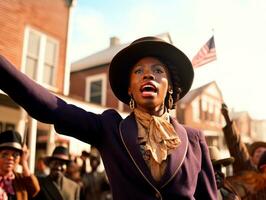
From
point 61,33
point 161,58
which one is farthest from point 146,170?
point 61,33

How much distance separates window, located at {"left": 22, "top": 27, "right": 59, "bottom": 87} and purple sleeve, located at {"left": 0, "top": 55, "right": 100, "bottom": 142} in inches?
360

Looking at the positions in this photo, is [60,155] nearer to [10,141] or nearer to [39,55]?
[10,141]

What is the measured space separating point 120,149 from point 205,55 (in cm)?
683

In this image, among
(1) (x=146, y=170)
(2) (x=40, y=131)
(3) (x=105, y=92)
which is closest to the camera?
(1) (x=146, y=170)

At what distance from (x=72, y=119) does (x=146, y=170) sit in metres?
0.47

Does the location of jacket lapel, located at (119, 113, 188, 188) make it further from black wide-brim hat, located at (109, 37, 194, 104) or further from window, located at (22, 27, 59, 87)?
window, located at (22, 27, 59, 87)

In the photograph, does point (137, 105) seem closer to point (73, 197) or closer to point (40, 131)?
point (73, 197)

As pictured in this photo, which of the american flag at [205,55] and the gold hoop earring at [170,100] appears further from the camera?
the american flag at [205,55]

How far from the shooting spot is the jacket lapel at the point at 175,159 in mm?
1996

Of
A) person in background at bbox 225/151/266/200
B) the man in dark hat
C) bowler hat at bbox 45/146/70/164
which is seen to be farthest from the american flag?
person in background at bbox 225/151/266/200

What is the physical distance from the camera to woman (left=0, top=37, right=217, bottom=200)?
6.39ft

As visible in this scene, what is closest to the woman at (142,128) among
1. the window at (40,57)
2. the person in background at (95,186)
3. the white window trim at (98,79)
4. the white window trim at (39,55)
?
the person in background at (95,186)

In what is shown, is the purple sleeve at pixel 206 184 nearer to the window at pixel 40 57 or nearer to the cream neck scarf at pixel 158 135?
the cream neck scarf at pixel 158 135

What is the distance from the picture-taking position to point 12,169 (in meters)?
4.21
